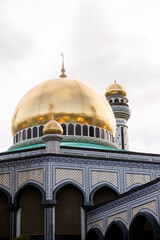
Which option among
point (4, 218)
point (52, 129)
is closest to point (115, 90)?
point (52, 129)

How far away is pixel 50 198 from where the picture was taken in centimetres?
1769

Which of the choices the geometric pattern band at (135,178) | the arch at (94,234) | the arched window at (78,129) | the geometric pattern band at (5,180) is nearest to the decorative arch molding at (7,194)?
the geometric pattern band at (5,180)

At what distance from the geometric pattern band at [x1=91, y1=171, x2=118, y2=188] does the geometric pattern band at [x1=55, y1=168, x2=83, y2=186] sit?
56 cm

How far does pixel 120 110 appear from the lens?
31.5 meters

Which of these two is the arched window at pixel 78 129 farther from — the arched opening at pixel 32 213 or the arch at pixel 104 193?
the arched opening at pixel 32 213

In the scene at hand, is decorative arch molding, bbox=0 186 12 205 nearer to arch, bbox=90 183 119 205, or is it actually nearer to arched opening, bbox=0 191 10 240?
arched opening, bbox=0 191 10 240

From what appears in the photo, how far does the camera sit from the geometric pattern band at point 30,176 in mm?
18078

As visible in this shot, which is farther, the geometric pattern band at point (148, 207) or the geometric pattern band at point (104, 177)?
the geometric pattern band at point (104, 177)

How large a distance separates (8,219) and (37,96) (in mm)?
7147

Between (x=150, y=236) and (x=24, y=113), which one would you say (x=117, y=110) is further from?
(x=150, y=236)

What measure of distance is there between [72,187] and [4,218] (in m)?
3.00

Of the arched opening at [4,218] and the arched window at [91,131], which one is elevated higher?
the arched window at [91,131]

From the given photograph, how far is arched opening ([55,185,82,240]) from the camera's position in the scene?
1817 centimetres

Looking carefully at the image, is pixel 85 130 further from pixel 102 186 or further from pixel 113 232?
pixel 113 232
